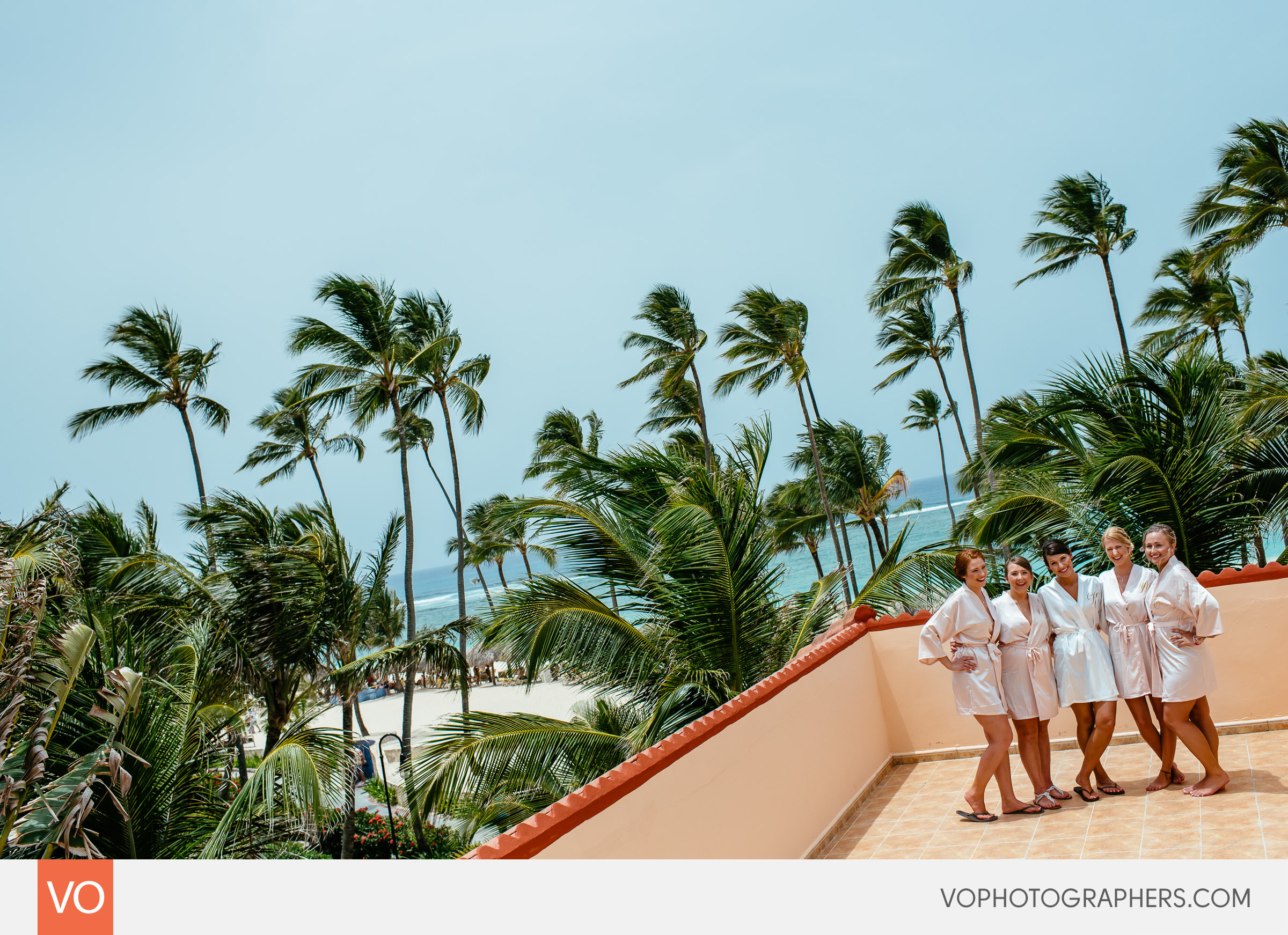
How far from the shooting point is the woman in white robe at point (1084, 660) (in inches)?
193

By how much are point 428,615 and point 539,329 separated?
3513 inches

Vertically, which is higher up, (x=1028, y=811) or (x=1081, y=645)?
(x=1081, y=645)

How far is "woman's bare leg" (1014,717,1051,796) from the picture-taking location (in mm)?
4988

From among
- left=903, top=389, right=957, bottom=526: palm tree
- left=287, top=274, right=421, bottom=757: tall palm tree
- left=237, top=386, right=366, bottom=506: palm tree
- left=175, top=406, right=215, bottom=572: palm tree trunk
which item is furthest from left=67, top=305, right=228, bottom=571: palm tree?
left=903, top=389, right=957, bottom=526: palm tree

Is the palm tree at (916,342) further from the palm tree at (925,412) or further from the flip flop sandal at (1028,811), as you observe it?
the flip flop sandal at (1028,811)

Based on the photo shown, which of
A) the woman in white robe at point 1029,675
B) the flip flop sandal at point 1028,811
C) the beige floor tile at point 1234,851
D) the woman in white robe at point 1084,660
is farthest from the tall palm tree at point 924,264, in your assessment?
the beige floor tile at point 1234,851

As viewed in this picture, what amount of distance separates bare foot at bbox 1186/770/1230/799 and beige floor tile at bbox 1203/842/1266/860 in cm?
75

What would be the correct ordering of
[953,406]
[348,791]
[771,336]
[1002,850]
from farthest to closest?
[953,406] → [771,336] → [348,791] → [1002,850]

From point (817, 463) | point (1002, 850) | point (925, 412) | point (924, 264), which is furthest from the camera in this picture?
point (925, 412)

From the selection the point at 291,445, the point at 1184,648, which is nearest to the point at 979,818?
the point at 1184,648

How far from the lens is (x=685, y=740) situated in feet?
13.2

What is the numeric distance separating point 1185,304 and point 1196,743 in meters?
28.6
